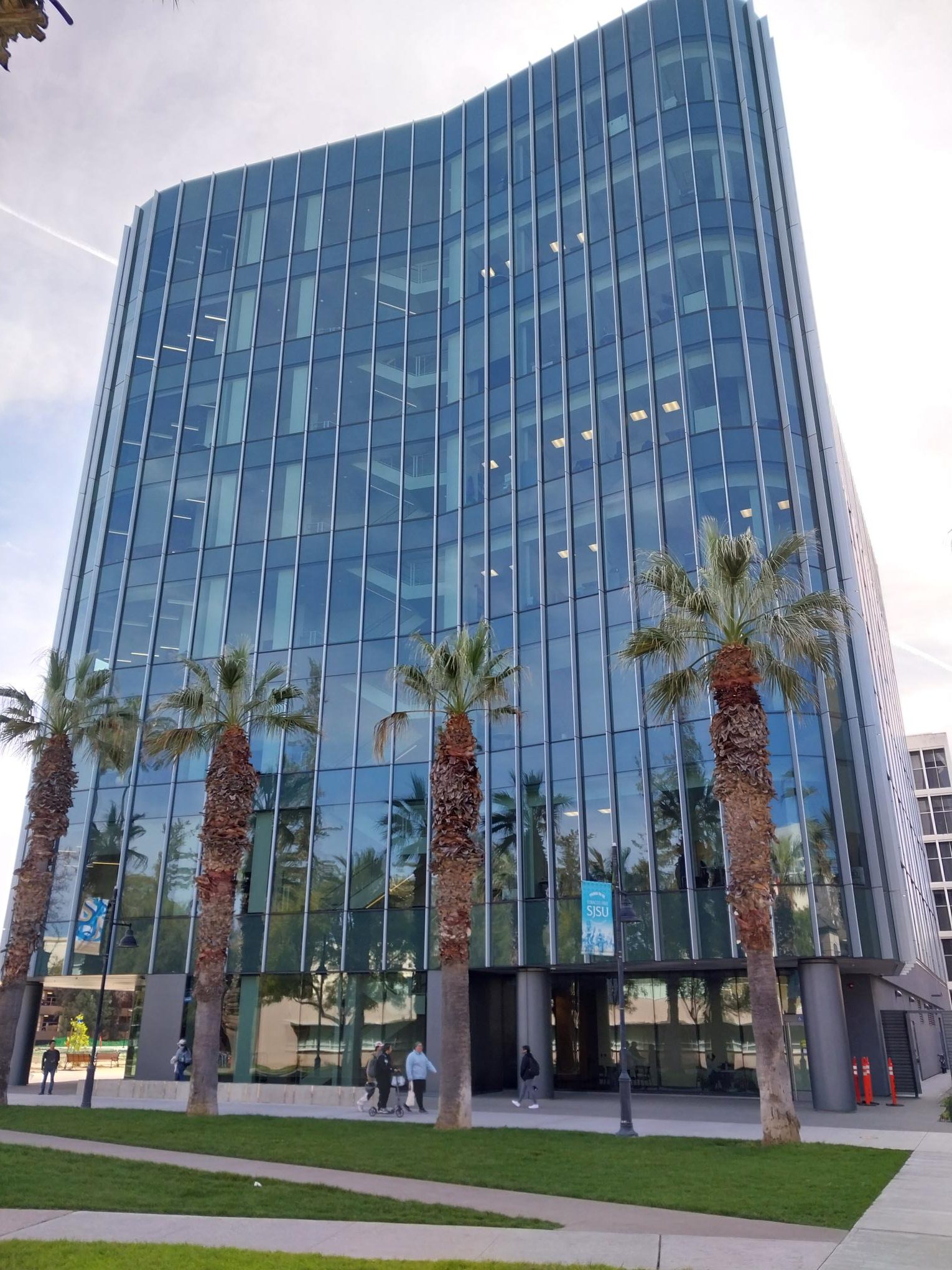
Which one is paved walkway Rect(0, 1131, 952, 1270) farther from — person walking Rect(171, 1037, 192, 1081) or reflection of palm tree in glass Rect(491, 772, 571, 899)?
person walking Rect(171, 1037, 192, 1081)

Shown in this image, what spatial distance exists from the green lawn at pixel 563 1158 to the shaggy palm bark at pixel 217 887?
1.19 m

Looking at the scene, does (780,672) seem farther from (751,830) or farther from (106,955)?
(106,955)

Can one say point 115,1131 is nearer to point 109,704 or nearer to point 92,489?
point 109,704

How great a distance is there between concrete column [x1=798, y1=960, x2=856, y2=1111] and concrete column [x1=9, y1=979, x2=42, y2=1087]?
1107 inches

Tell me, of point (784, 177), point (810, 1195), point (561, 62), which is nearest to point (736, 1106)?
point (810, 1195)

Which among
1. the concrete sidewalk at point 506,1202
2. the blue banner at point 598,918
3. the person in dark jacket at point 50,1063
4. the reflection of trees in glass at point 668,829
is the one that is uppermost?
the reflection of trees in glass at point 668,829

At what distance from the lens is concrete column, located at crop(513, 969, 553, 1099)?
102 ft

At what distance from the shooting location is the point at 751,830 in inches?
801

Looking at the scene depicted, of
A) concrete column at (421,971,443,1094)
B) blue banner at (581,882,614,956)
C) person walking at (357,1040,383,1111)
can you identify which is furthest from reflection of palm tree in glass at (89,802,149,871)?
blue banner at (581,882,614,956)

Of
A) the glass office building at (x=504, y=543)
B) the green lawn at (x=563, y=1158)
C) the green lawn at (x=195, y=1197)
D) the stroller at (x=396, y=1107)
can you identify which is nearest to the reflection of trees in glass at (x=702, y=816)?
the glass office building at (x=504, y=543)

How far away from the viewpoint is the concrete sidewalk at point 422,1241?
9719mm

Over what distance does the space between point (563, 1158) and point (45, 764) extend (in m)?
19.1

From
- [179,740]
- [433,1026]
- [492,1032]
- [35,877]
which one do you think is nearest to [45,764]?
[35,877]

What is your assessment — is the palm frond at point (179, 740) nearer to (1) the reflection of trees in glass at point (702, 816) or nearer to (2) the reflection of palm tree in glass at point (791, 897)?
(1) the reflection of trees in glass at point (702, 816)
